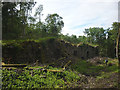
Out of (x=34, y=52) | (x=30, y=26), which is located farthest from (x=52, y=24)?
(x=34, y=52)

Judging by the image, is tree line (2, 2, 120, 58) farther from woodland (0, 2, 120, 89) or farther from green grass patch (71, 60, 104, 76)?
green grass patch (71, 60, 104, 76)

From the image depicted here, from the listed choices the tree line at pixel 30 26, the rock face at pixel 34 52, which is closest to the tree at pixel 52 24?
the tree line at pixel 30 26

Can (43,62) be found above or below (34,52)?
below

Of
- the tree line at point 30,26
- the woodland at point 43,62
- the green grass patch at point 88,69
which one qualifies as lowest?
the green grass patch at point 88,69

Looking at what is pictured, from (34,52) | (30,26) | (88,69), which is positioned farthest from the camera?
(30,26)

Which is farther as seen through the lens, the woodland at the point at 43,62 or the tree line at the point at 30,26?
the tree line at the point at 30,26

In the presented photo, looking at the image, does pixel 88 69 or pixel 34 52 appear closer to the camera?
pixel 34 52

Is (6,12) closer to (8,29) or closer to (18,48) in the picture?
(8,29)

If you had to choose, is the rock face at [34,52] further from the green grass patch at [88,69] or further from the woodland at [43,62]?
the green grass patch at [88,69]

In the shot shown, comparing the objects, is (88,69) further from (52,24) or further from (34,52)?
(52,24)

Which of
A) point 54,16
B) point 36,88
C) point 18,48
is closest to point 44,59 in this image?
point 18,48

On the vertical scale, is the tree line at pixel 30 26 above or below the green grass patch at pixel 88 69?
above

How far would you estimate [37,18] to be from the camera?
35.1m

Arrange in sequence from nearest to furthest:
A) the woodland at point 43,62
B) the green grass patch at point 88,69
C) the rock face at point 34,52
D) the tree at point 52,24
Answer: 1. the woodland at point 43,62
2. the rock face at point 34,52
3. the green grass patch at point 88,69
4. the tree at point 52,24
